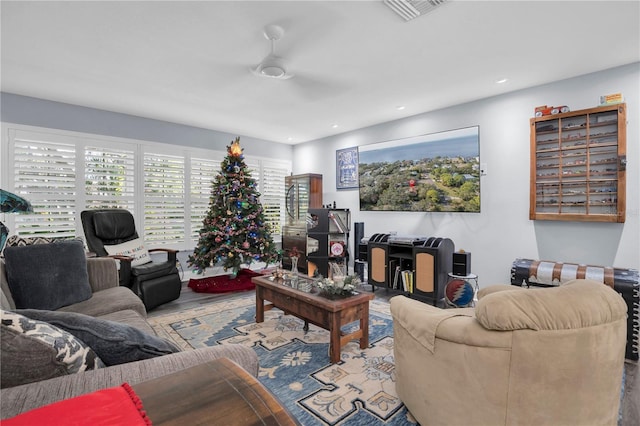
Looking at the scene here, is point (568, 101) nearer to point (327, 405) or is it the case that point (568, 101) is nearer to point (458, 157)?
point (458, 157)

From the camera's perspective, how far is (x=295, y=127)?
5449 millimetres

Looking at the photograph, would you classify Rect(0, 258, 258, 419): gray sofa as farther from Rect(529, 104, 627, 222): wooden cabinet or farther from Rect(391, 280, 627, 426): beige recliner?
Rect(529, 104, 627, 222): wooden cabinet

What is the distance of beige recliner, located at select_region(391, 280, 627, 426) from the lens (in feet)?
3.97

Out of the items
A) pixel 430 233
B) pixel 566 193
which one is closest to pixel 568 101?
pixel 566 193

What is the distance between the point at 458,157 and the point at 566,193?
1261mm

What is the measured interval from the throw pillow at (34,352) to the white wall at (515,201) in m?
4.13

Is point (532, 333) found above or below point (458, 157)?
below

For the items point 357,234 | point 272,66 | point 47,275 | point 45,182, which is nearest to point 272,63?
point 272,66

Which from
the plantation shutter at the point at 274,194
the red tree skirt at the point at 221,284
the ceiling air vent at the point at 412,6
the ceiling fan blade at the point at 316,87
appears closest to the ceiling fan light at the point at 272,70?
the ceiling fan blade at the point at 316,87

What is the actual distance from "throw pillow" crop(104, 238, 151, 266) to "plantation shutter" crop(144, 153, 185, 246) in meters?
1.14

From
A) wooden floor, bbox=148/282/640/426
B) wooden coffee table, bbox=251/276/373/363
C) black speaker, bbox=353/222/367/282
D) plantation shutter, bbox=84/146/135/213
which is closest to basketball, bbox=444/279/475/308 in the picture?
wooden floor, bbox=148/282/640/426

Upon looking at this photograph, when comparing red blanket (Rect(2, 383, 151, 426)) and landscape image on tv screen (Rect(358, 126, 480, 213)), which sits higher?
landscape image on tv screen (Rect(358, 126, 480, 213))

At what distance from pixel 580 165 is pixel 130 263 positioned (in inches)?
194

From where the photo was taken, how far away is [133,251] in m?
3.78
